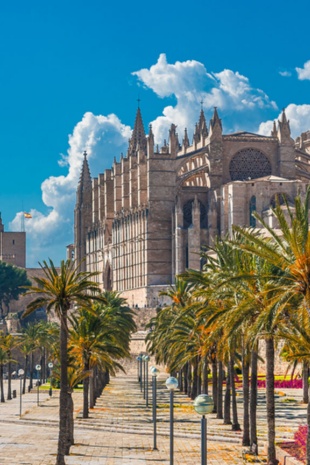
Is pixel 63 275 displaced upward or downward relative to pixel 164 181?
downward

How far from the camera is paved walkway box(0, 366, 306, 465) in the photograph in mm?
29375

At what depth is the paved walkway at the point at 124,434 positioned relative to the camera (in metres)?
29.4

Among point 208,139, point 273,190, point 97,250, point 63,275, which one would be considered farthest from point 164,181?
point 63,275

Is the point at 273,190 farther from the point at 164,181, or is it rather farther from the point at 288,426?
the point at 288,426

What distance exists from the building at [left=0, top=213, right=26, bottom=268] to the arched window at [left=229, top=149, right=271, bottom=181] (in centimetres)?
7029

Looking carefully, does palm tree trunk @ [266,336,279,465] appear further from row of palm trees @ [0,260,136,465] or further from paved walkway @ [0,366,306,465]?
row of palm trees @ [0,260,136,465]

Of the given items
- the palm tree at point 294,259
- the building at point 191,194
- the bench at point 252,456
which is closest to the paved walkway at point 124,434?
the bench at point 252,456

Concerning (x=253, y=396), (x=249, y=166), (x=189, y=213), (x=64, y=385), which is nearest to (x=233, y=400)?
(x=253, y=396)

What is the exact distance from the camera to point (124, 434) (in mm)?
36375

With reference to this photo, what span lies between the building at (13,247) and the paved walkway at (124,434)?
102053 millimetres

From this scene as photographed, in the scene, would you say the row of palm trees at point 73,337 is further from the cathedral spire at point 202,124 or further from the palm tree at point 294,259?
the cathedral spire at point 202,124

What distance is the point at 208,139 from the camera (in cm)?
9250

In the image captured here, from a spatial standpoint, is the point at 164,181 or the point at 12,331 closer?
the point at 164,181

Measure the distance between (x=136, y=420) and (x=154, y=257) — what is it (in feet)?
161
